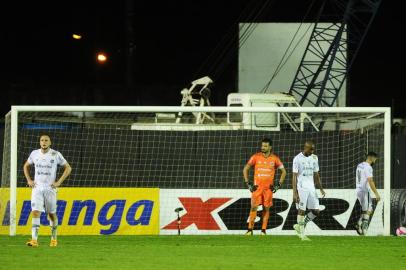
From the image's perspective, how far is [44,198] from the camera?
16078 millimetres

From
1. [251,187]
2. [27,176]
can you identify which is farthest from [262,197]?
[27,176]

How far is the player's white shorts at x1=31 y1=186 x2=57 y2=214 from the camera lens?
15992 mm

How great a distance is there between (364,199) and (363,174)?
516 mm

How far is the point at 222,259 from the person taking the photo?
1395cm

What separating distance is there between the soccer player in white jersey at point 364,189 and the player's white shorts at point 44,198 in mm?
7342

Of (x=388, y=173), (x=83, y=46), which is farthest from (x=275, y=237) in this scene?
(x=83, y=46)

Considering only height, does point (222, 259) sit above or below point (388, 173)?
below

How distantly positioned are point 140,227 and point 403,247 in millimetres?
6081

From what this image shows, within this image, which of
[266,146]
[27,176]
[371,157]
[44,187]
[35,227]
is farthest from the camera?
[371,157]

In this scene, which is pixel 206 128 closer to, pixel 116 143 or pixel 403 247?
pixel 116 143

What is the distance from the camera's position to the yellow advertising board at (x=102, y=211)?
20.2 m

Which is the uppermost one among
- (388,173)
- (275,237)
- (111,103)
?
(111,103)

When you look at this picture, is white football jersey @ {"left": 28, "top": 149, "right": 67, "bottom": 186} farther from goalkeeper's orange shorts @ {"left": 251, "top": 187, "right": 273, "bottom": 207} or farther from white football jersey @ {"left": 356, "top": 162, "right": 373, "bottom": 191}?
white football jersey @ {"left": 356, "top": 162, "right": 373, "bottom": 191}

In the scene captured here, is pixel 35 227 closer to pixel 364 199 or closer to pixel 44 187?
pixel 44 187
